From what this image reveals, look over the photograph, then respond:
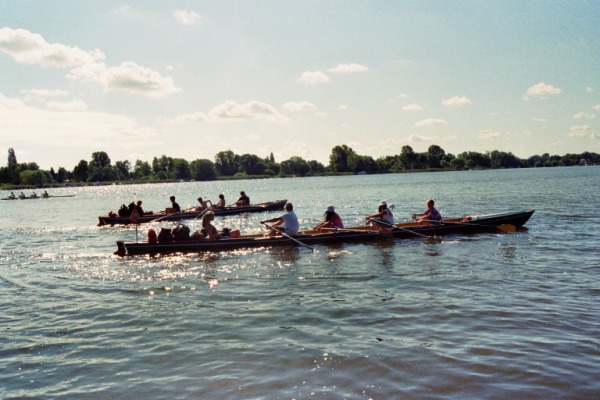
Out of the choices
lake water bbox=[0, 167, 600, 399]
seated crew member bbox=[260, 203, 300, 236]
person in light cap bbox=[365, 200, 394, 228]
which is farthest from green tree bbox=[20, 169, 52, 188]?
person in light cap bbox=[365, 200, 394, 228]

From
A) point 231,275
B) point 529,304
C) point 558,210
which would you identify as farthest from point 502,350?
point 558,210

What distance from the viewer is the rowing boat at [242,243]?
17.9 meters

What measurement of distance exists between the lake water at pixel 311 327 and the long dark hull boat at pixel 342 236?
1.38 meters

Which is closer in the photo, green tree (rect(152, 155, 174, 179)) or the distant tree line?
the distant tree line

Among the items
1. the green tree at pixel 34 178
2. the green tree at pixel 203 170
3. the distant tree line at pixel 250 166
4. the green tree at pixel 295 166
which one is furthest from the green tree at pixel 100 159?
the green tree at pixel 295 166

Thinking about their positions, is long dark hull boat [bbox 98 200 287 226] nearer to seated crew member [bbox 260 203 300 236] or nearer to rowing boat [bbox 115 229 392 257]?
rowing boat [bbox 115 229 392 257]

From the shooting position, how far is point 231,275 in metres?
14.0

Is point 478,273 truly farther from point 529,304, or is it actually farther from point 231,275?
point 231,275

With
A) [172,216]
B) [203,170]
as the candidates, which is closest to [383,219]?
[172,216]

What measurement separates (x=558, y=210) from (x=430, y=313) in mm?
25003

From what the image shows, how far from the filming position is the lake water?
6.62 metres

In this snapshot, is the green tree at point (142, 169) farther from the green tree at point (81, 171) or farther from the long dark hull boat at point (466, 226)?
the long dark hull boat at point (466, 226)

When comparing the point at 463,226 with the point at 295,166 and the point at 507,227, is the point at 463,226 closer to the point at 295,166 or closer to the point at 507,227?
the point at 507,227

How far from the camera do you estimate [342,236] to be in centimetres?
1914
